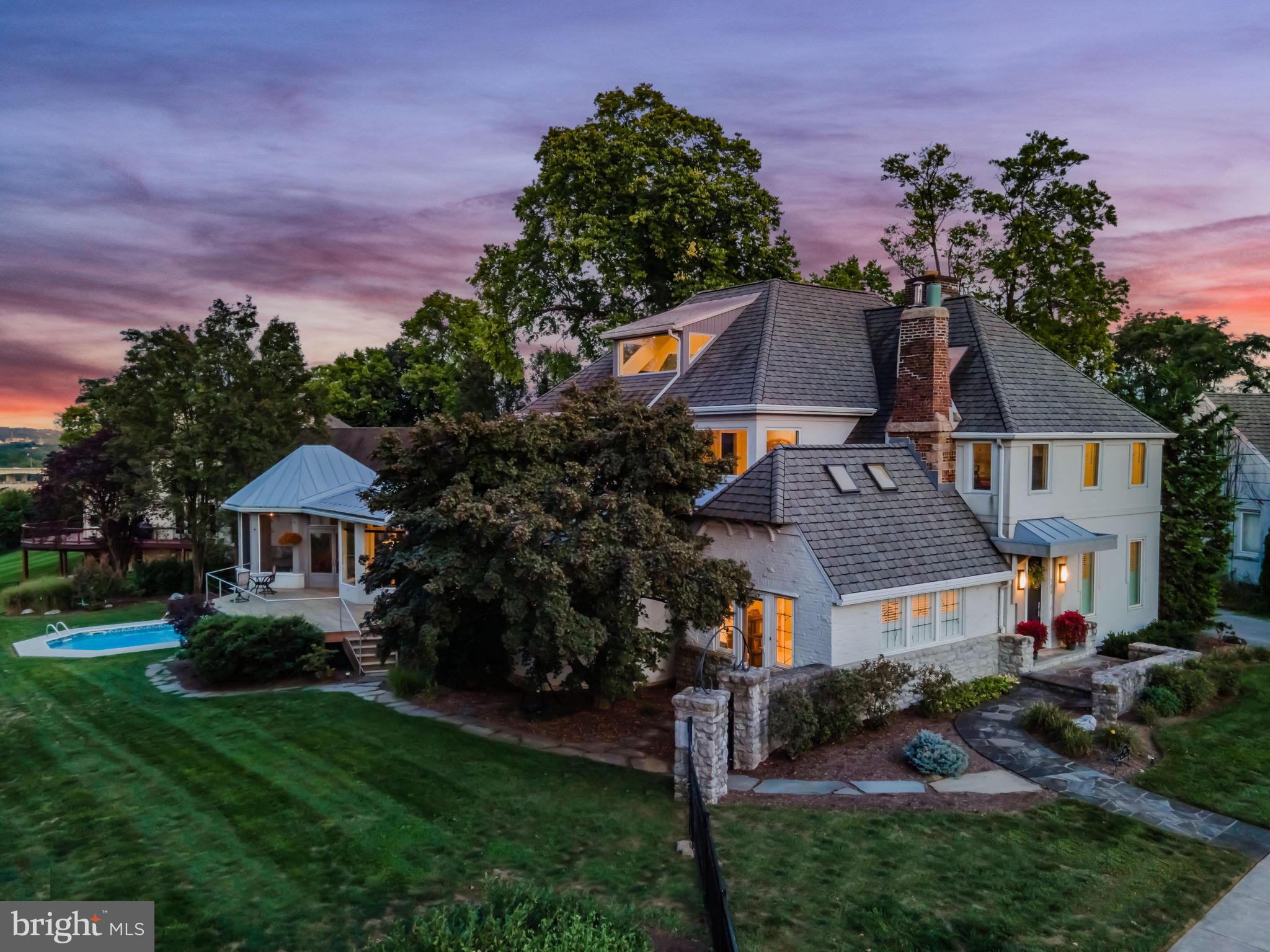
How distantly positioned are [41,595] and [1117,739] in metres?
32.5

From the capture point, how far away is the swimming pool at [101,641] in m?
20.3

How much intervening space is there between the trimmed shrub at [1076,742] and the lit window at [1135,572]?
30.6ft

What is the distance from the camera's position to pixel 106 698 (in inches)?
623

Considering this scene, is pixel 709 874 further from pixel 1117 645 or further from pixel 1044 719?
pixel 1117 645

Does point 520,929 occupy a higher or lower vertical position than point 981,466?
lower

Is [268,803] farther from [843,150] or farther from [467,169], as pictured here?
[843,150]

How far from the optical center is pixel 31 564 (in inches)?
1757

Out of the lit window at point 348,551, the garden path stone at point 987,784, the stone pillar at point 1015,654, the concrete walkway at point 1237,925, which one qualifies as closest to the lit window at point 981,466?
the stone pillar at point 1015,654

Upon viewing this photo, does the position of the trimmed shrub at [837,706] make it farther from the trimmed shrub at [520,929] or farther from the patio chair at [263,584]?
the patio chair at [263,584]

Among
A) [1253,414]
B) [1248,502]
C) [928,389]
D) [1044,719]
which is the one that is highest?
[928,389]

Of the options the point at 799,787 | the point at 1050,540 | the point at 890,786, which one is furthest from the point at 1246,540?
the point at 799,787

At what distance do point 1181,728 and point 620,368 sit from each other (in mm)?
15830

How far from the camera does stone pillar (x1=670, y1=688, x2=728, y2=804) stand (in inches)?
410

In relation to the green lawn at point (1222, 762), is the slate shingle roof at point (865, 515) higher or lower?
higher
